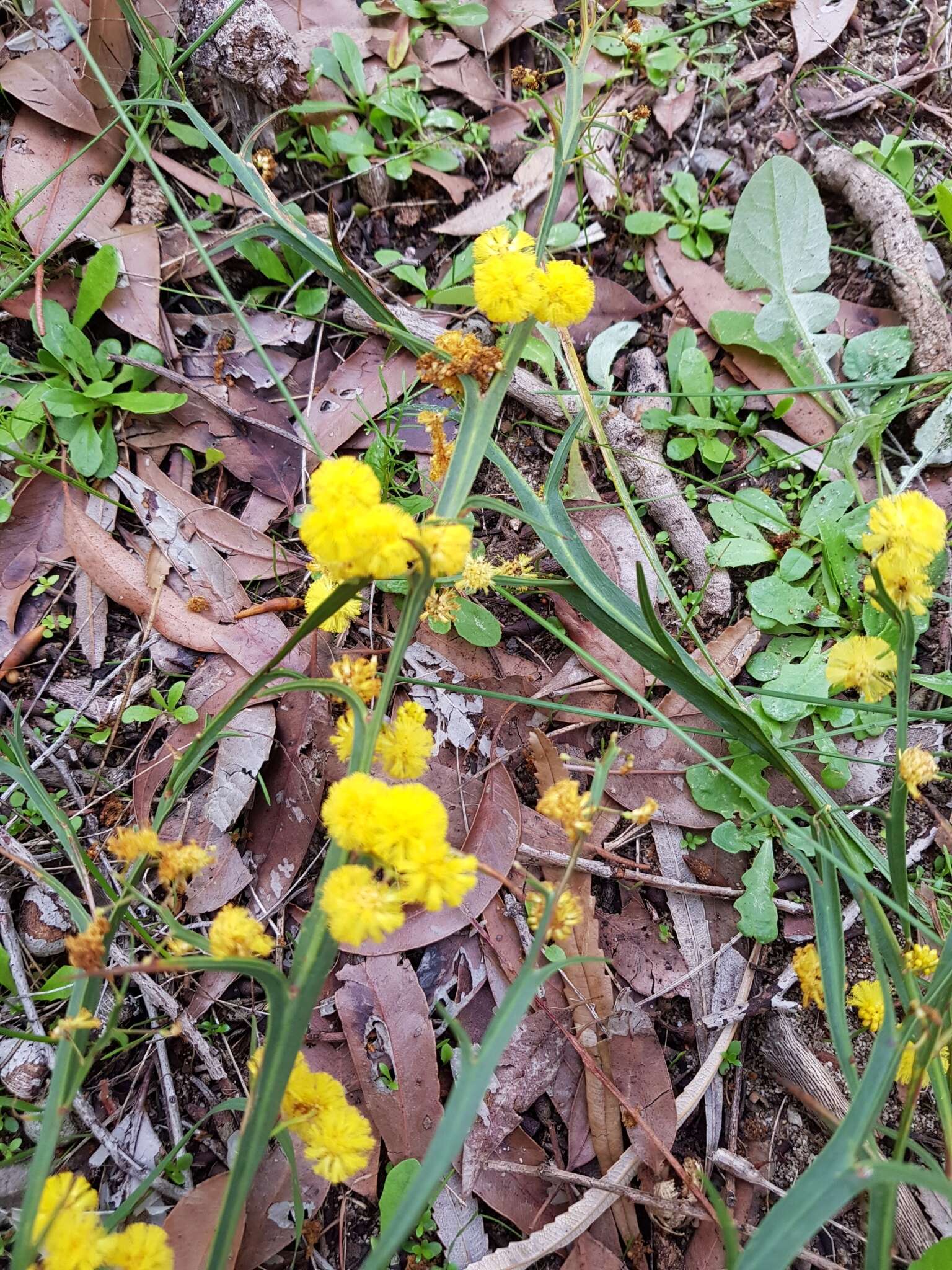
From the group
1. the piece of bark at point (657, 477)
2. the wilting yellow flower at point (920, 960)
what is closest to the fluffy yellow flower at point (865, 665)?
the wilting yellow flower at point (920, 960)

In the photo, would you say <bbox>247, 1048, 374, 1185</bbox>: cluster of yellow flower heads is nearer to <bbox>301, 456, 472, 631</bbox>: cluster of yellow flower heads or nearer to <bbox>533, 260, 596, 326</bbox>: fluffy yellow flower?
<bbox>301, 456, 472, 631</bbox>: cluster of yellow flower heads

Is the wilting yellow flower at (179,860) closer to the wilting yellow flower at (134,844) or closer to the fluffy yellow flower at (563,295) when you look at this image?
the wilting yellow flower at (134,844)

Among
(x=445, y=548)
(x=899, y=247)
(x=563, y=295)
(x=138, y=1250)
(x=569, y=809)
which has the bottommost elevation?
(x=138, y=1250)

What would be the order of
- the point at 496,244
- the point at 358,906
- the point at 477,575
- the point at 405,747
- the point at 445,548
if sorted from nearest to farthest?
the point at 358,906
the point at 445,548
the point at 405,747
the point at 496,244
the point at 477,575

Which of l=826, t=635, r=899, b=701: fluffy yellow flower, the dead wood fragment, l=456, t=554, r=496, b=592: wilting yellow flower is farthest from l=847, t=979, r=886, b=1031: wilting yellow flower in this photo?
the dead wood fragment

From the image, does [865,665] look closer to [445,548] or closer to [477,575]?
[477,575]

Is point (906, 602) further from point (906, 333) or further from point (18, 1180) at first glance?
point (18, 1180)

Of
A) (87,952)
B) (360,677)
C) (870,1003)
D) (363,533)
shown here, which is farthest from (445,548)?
(870,1003)
